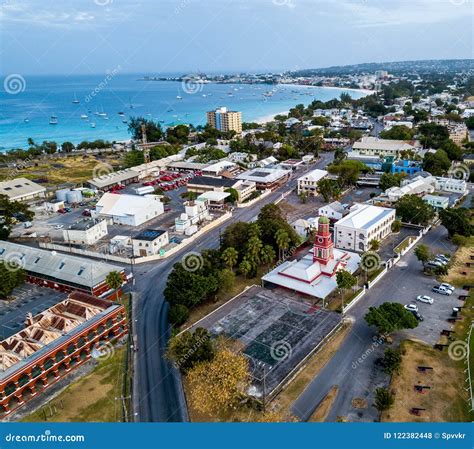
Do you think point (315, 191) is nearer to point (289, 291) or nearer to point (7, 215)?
point (289, 291)

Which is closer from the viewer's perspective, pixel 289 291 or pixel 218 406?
pixel 218 406

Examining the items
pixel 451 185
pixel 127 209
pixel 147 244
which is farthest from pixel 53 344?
pixel 451 185

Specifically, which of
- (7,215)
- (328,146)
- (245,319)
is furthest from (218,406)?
(328,146)

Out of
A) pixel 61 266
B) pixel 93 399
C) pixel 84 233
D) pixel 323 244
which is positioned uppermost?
pixel 323 244

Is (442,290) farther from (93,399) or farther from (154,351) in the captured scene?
(93,399)

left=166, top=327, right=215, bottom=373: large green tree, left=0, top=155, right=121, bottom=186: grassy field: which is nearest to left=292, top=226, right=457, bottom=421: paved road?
left=166, top=327, right=215, bottom=373: large green tree

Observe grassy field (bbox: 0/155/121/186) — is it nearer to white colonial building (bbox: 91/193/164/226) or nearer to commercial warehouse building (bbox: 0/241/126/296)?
white colonial building (bbox: 91/193/164/226)
